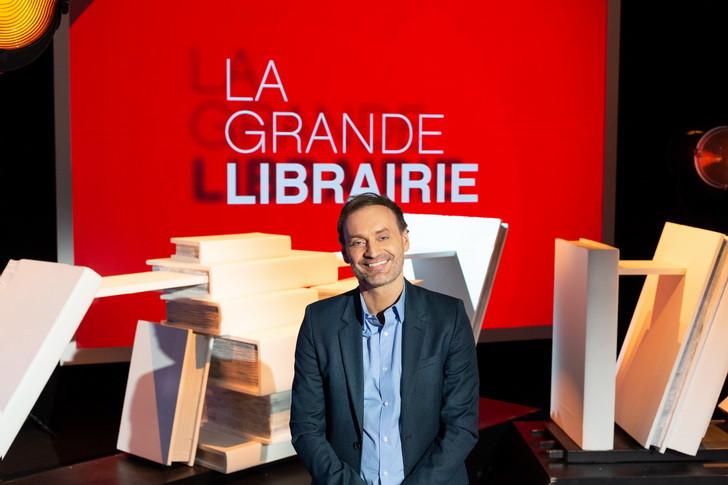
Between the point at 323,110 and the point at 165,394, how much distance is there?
328 cm

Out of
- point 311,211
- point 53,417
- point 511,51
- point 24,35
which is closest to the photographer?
point 24,35

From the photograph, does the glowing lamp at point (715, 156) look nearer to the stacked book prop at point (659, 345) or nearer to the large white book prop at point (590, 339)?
the stacked book prop at point (659, 345)

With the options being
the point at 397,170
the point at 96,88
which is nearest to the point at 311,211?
the point at 397,170

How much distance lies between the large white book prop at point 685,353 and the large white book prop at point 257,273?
1225 millimetres

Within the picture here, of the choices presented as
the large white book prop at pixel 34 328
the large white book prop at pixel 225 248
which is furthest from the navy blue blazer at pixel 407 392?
the large white book prop at pixel 225 248

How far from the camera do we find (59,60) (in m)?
5.61

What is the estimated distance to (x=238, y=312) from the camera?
3254 mm

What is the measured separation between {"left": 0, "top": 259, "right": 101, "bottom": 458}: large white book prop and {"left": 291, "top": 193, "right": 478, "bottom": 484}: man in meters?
0.73

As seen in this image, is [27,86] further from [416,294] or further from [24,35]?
[416,294]

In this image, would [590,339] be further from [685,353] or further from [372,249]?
[372,249]

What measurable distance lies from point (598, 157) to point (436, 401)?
16.3 ft

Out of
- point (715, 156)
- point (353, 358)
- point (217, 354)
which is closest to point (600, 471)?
point (353, 358)

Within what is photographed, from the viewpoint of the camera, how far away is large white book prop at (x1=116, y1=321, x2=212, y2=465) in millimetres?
3209

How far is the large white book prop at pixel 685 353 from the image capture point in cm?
312
